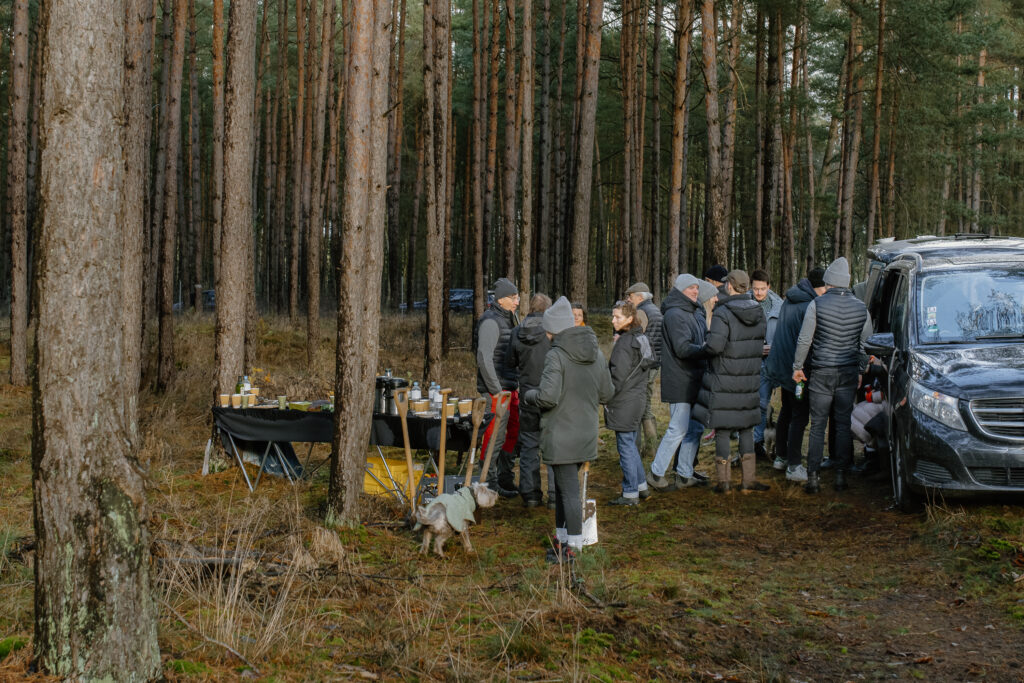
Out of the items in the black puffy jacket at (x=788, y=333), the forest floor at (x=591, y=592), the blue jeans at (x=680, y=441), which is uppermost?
the black puffy jacket at (x=788, y=333)

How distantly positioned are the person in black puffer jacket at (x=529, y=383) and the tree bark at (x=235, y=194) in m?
3.23

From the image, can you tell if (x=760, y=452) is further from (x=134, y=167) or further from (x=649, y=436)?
(x=134, y=167)

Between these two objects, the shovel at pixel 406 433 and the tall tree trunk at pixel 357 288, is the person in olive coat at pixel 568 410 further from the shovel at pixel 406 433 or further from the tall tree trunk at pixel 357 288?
the tall tree trunk at pixel 357 288

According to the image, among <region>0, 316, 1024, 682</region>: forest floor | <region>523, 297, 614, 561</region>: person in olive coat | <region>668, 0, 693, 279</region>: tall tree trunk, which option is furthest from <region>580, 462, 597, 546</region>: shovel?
<region>668, 0, 693, 279</region>: tall tree trunk

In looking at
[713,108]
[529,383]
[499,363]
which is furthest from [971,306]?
[713,108]

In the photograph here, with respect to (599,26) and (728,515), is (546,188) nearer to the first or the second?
(599,26)

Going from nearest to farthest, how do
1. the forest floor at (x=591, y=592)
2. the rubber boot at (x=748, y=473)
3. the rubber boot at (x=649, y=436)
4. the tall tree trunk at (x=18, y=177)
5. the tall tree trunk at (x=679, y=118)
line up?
the forest floor at (x=591, y=592), the rubber boot at (x=748, y=473), the rubber boot at (x=649, y=436), the tall tree trunk at (x=18, y=177), the tall tree trunk at (x=679, y=118)

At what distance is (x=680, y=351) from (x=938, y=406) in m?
2.54

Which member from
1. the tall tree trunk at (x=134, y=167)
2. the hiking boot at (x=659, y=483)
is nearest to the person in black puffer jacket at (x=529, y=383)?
the hiking boot at (x=659, y=483)

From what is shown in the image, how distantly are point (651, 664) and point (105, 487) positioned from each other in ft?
9.35

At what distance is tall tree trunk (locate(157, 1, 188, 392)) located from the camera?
1389 centimetres

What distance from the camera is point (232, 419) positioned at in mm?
8922

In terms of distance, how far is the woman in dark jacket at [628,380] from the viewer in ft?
27.9

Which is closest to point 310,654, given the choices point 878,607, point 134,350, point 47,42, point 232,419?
point 47,42
